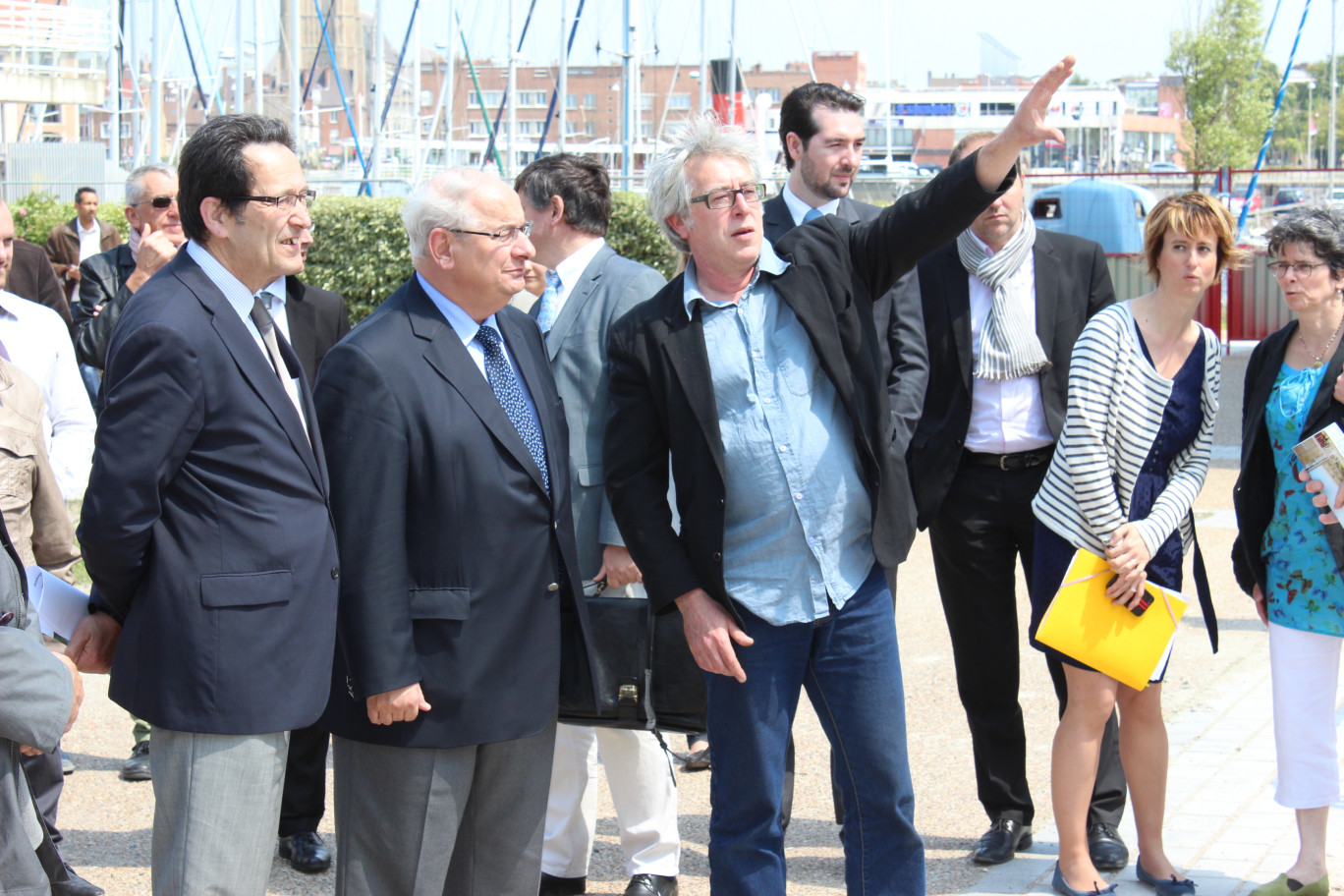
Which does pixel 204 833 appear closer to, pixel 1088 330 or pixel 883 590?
pixel 883 590

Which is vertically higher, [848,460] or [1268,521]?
[848,460]

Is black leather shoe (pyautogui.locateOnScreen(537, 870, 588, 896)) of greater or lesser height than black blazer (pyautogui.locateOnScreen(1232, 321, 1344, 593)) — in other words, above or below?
below

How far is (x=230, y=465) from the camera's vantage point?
271cm

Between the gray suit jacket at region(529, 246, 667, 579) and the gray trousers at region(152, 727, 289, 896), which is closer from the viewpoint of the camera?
the gray trousers at region(152, 727, 289, 896)

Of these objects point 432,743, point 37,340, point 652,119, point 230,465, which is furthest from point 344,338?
point 652,119

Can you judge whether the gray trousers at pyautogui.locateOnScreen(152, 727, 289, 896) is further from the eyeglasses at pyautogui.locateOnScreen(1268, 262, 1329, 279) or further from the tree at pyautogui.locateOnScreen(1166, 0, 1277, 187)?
the tree at pyautogui.locateOnScreen(1166, 0, 1277, 187)

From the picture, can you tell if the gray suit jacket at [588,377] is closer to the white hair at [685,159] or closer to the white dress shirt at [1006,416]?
the white hair at [685,159]

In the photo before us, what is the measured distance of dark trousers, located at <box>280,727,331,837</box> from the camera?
4.37 meters

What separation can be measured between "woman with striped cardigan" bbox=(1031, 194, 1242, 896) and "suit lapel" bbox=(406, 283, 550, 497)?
5.57 feet

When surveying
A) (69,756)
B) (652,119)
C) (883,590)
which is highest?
(652,119)

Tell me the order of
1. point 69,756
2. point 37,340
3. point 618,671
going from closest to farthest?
point 618,671 → point 37,340 → point 69,756

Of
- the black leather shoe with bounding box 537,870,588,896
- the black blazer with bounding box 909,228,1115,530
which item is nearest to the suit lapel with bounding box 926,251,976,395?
the black blazer with bounding box 909,228,1115,530

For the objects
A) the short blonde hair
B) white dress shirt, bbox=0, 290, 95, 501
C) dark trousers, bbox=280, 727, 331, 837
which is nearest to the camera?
the short blonde hair

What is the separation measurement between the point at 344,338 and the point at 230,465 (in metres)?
0.47
